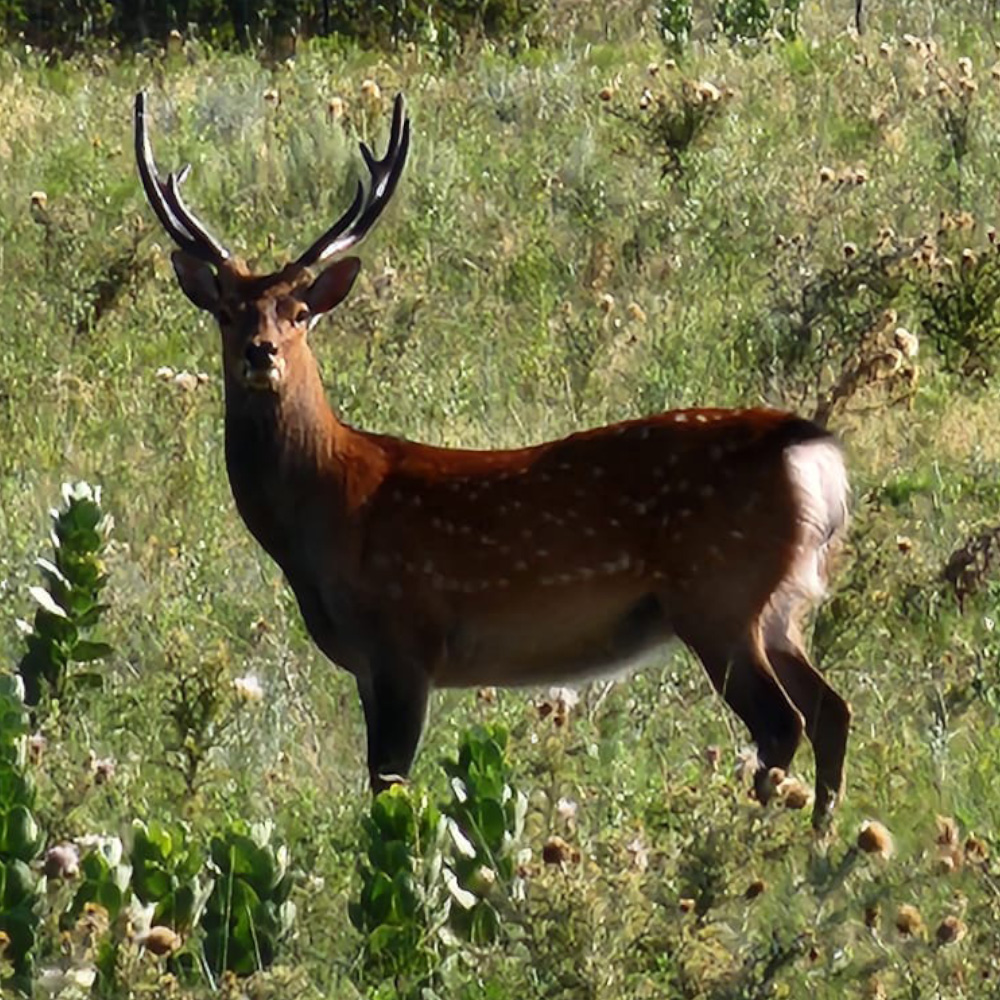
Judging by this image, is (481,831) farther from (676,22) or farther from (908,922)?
(676,22)

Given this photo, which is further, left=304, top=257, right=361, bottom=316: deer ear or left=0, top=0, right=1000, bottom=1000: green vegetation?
left=304, top=257, right=361, bottom=316: deer ear

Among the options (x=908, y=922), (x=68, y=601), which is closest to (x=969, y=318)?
(x=68, y=601)

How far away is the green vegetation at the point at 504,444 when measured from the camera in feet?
17.6

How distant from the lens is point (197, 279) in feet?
26.6

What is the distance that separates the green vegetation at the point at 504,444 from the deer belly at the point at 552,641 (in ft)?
0.48

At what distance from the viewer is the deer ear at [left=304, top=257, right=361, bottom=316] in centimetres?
807

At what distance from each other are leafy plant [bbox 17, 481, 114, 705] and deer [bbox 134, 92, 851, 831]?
27.6 inches

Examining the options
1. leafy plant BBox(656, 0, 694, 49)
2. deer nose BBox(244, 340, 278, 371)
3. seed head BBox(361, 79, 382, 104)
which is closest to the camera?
deer nose BBox(244, 340, 278, 371)

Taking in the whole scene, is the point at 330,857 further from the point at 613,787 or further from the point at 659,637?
the point at 659,637

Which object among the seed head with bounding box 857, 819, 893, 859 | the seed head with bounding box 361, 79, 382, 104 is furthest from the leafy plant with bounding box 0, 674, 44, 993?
the seed head with bounding box 361, 79, 382, 104

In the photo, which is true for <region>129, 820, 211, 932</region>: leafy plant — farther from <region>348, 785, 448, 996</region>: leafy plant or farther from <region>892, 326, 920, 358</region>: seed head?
<region>892, 326, 920, 358</region>: seed head

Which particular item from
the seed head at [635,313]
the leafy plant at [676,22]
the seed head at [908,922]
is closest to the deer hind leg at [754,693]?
the seed head at [908,922]

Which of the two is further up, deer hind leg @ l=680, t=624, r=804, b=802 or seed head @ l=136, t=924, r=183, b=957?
seed head @ l=136, t=924, r=183, b=957

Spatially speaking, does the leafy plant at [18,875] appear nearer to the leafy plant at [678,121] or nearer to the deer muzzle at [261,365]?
the deer muzzle at [261,365]
